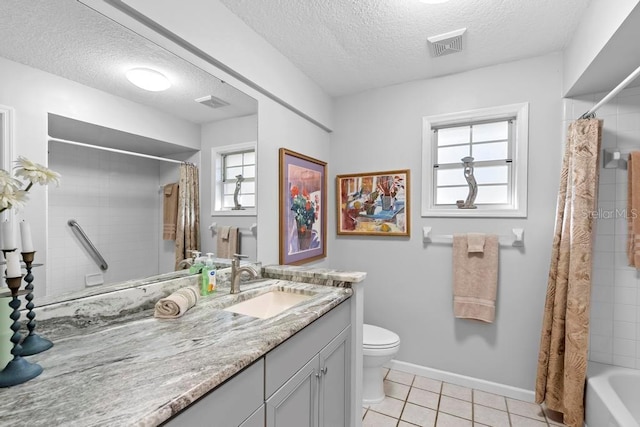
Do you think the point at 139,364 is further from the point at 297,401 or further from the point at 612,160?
the point at 612,160

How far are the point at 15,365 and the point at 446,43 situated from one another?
2.56 meters

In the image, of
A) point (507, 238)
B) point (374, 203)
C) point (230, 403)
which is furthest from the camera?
point (374, 203)

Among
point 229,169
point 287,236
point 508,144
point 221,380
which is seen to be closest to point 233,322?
point 221,380

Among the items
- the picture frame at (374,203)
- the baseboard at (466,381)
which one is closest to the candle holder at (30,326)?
the picture frame at (374,203)

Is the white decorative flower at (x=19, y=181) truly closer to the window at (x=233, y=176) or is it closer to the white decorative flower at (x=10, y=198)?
the white decorative flower at (x=10, y=198)

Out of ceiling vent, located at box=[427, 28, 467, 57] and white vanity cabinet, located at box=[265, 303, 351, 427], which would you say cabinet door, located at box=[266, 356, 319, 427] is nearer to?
white vanity cabinet, located at box=[265, 303, 351, 427]

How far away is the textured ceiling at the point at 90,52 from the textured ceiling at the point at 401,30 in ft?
1.87

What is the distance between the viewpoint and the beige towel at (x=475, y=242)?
87.5 inches

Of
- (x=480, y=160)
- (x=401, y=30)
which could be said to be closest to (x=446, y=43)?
(x=401, y=30)

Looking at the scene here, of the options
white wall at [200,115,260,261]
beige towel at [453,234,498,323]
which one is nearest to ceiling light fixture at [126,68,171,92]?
white wall at [200,115,260,261]

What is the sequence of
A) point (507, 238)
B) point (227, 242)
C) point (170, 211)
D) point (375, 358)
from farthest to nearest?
point (507, 238) < point (375, 358) < point (227, 242) < point (170, 211)

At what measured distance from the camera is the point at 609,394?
1.67 metres

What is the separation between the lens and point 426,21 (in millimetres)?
1778

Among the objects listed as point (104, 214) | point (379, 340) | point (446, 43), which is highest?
point (446, 43)
